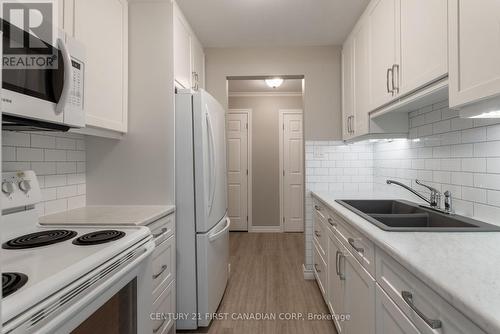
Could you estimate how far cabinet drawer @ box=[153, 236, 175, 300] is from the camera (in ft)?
5.34

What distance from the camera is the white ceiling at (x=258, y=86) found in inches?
168

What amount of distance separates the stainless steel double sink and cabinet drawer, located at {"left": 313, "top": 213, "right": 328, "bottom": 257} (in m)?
0.32

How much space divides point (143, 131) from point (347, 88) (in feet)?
6.03

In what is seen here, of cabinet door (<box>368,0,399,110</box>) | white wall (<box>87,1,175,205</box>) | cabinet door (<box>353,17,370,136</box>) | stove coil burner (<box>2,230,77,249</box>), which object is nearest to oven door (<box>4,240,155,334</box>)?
stove coil burner (<box>2,230,77,249</box>)

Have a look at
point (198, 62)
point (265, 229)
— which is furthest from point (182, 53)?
point (265, 229)

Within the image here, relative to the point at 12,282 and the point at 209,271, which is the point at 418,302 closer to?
the point at 12,282

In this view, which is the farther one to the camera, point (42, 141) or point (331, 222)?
point (331, 222)

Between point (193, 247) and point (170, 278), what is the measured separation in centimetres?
25

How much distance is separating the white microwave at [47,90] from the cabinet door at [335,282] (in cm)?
159

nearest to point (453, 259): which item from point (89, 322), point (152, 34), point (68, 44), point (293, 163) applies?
point (89, 322)

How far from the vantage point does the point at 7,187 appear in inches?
47.3

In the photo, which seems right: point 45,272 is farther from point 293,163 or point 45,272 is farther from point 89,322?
point 293,163

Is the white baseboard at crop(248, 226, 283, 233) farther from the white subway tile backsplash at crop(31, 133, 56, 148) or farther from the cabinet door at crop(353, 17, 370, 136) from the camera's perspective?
the white subway tile backsplash at crop(31, 133, 56, 148)

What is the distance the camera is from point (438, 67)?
4.05 feet
